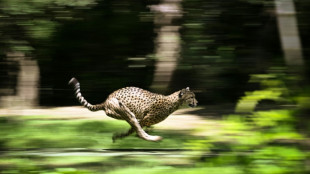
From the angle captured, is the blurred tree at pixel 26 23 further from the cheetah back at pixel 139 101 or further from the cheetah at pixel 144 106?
the cheetah back at pixel 139 101

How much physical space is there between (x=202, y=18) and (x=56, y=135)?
132 inches

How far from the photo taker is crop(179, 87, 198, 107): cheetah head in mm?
4785

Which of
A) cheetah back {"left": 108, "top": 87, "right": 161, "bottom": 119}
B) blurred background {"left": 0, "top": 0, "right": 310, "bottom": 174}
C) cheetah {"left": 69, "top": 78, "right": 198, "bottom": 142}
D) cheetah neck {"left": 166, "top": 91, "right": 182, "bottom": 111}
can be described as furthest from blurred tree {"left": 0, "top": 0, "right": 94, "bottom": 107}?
cheetah neck {"left": 166, "top": 91, "right": 182, "bottom": 111}

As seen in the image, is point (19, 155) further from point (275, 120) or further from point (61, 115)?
point (275, 120)

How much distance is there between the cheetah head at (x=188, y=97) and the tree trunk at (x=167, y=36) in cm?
46

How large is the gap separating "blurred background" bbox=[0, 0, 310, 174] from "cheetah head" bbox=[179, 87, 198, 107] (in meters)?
0.07

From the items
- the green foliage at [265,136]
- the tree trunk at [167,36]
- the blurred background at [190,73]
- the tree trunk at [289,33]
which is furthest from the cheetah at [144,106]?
the tree trunk at [289,33]

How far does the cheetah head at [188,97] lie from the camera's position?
4785 mm

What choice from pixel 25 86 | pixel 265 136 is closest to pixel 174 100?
pixel 265 136

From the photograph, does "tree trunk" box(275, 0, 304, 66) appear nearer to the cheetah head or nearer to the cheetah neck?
the cheetah head

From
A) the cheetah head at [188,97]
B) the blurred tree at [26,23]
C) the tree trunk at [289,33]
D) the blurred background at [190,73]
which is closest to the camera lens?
the tree trunk at [289,33]

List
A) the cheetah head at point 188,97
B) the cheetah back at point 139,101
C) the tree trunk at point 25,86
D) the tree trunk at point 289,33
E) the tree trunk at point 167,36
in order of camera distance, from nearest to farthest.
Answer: the tree trunk at point 289,33 → the tree trunk at point 167,36 → the cheetah head at point 188,97 → the cheetah back at point 139,101 → the tree trunk at point 25,86

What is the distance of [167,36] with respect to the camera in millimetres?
4105

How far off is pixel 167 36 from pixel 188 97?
94cm
